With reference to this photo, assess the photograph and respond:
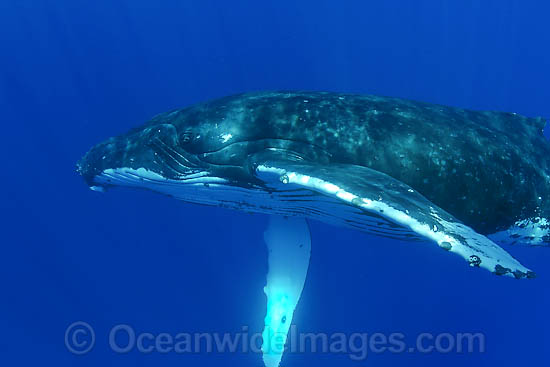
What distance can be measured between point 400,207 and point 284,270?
16.7 feet

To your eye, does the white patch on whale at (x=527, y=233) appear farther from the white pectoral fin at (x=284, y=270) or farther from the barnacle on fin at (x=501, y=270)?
the barnacle on fin at (x=501, y=270)

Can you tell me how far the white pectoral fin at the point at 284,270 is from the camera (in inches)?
332

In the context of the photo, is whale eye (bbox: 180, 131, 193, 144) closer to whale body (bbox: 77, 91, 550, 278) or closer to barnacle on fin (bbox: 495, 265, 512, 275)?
whale body (bbox: 77, 91, 550, 278)

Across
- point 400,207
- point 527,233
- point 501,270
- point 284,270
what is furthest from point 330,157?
point 527,233

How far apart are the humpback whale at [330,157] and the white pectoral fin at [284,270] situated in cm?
117

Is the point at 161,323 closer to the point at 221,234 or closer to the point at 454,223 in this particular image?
the point at 221,234

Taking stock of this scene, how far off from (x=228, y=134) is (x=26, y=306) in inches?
822

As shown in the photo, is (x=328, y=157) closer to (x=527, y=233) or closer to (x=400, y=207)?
(x=400, y=207)

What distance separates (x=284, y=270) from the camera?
8656 millimetres

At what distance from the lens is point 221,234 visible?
19.0 meters

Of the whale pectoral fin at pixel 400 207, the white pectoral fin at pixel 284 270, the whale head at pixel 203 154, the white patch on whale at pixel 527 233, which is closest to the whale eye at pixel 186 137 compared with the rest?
the whale head at pixel 203 154

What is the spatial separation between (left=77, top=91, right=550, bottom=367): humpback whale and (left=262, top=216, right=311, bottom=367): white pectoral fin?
3.84 ft

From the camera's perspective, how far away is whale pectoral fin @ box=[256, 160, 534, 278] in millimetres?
3568

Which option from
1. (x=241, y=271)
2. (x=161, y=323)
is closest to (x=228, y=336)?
(x=241, y=271)
